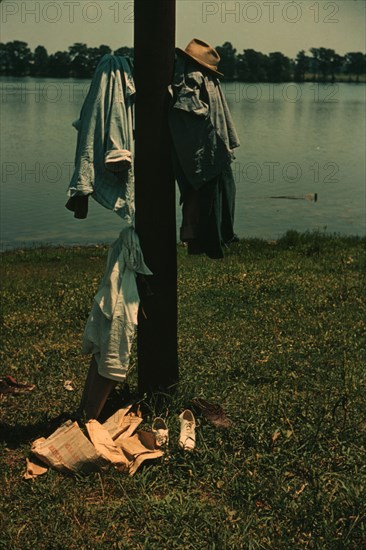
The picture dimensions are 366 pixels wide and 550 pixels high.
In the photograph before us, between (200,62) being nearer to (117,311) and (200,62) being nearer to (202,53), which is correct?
(202,53)

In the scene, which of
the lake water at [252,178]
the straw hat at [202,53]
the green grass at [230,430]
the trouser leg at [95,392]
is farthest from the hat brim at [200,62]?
the lake water at [252,178]

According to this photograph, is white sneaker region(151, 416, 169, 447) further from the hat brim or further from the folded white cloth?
the hat brim

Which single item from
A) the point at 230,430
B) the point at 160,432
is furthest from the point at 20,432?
the point at 230,430

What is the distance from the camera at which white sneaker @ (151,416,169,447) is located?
459cm

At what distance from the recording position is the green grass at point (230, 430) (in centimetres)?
391

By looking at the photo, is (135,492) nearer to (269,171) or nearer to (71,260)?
(71,260)

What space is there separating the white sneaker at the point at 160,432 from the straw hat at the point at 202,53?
1.81m

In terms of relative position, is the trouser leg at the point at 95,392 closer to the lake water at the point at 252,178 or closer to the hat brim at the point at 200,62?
the hat brim at the point at 200,62

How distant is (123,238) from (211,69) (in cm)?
97

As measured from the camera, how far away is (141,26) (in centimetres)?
461

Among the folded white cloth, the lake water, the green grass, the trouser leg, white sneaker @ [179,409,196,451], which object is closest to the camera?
the green grass

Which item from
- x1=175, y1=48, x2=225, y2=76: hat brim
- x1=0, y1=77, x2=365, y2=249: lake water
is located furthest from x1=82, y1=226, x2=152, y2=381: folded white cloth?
x1=0, y1=77, x2=365, y2=249: lake water

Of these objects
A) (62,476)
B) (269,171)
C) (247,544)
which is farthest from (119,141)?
(269,171)

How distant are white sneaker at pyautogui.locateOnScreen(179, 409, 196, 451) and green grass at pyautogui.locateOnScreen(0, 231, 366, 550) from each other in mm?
53
